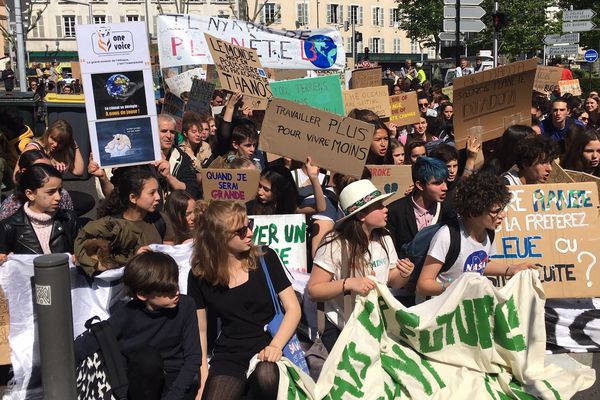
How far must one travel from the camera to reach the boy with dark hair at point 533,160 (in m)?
5.63

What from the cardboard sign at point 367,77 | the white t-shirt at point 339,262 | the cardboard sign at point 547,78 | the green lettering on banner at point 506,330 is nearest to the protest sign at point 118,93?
the white t-shirt at point 339,262

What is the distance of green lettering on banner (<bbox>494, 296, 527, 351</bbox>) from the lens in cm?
443

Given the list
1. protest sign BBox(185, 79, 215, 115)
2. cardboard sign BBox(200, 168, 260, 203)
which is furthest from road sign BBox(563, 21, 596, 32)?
cardboard sign BBox(200, 168, 260, 203)

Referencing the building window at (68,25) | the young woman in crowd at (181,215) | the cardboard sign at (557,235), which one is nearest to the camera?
the young woman in crowd at (181,215)

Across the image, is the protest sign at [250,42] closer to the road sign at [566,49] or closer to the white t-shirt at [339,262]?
the white t-shirt at [339,262]

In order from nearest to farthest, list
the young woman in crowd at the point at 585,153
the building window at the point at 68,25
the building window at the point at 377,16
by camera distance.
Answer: the young woman in crowd at the point at 585,153, the building window at the point at 68,25, the building window at the point at 377,16

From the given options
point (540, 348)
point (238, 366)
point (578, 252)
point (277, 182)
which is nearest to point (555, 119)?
point (578, 252)

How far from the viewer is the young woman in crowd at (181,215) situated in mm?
5320

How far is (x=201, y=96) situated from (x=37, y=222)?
5.29 meters

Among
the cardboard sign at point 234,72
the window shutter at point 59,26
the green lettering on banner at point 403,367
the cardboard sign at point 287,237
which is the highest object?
the window shutter at point 59,26

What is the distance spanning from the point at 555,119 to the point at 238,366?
5.64 metres

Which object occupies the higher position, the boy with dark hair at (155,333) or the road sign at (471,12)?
the road sign at (471,12)

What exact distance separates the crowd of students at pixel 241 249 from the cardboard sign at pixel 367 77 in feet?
20.2

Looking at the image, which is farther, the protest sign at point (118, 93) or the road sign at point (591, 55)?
the road sign at point (591, 55)
